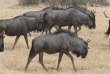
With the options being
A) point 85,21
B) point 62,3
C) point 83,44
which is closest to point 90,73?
point 83,44

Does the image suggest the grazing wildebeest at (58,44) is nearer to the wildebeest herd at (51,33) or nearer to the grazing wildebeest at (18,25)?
the wildebeest herd at (51,33)

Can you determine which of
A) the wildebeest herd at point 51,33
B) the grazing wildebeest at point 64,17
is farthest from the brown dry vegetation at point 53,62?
the grazing wildebeest at point 64,17

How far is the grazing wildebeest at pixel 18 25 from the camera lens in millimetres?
11148

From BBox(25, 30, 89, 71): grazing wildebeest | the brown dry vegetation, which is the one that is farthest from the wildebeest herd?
the brown dry vegetation

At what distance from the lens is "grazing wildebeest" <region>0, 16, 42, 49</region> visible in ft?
36.6

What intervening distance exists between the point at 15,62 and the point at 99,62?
2.65m

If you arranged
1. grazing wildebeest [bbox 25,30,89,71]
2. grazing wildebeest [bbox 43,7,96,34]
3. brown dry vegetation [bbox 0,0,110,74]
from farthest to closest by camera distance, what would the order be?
grazing wildebeest [bbox 43,7,96,34] → brown dry vegetation [bbox 0,0,110,74] → grazing wildebeest [bbox 25,30,89,71]

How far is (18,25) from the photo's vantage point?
450 inches

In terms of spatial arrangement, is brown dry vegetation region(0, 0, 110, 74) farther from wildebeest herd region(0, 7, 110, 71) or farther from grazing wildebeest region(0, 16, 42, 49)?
grazing wildebeest region(0, 16, 42, 49)

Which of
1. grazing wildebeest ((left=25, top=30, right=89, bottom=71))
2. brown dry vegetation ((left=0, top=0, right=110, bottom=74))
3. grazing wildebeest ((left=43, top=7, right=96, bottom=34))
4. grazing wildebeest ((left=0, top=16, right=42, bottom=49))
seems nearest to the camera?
grazing wildebeest ((left=25, top=30, right=89, bottom=71))

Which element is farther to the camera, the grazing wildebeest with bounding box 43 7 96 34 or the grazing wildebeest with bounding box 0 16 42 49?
the grazing wildebeest with bounding box 43 7 96 34

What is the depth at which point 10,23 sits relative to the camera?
1126 centimetres

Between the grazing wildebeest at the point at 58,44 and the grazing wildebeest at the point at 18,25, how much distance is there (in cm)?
309

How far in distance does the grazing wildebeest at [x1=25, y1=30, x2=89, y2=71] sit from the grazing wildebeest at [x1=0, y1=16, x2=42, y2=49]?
10.2 feet
